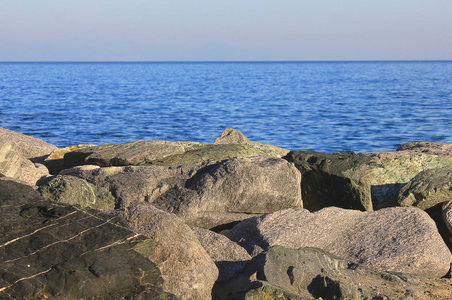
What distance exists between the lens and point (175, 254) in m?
4.13

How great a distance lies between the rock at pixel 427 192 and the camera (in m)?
6.59

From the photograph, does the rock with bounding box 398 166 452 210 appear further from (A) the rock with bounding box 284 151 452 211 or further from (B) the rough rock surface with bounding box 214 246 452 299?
(B) the rough rock surface with bounding box 214 246 452 299

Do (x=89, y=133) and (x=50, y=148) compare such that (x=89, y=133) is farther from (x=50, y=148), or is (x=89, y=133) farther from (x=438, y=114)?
(x=438, y=114)

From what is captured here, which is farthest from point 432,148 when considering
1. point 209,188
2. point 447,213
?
point 209,188

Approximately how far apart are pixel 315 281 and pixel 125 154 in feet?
13.2

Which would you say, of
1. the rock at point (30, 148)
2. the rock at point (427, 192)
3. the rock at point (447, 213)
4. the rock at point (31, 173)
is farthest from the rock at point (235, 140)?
the rock at point (447, 213)

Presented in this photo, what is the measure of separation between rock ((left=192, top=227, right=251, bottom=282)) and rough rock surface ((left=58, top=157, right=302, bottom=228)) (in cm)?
86

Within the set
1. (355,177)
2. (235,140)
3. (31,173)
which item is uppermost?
(31,173)

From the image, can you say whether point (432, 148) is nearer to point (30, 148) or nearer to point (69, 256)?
point (69, 256)

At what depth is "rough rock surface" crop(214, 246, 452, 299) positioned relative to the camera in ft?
13.3

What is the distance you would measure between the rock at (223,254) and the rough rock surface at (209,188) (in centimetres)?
86

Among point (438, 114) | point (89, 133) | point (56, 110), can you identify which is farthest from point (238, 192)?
point (56, 110)

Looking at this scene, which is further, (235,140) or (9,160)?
(235,140)

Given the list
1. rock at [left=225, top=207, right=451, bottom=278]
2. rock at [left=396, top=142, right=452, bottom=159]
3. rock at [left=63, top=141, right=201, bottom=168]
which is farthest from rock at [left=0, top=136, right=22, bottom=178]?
rock at [left=396, top=142, right=452, bottom=159]
